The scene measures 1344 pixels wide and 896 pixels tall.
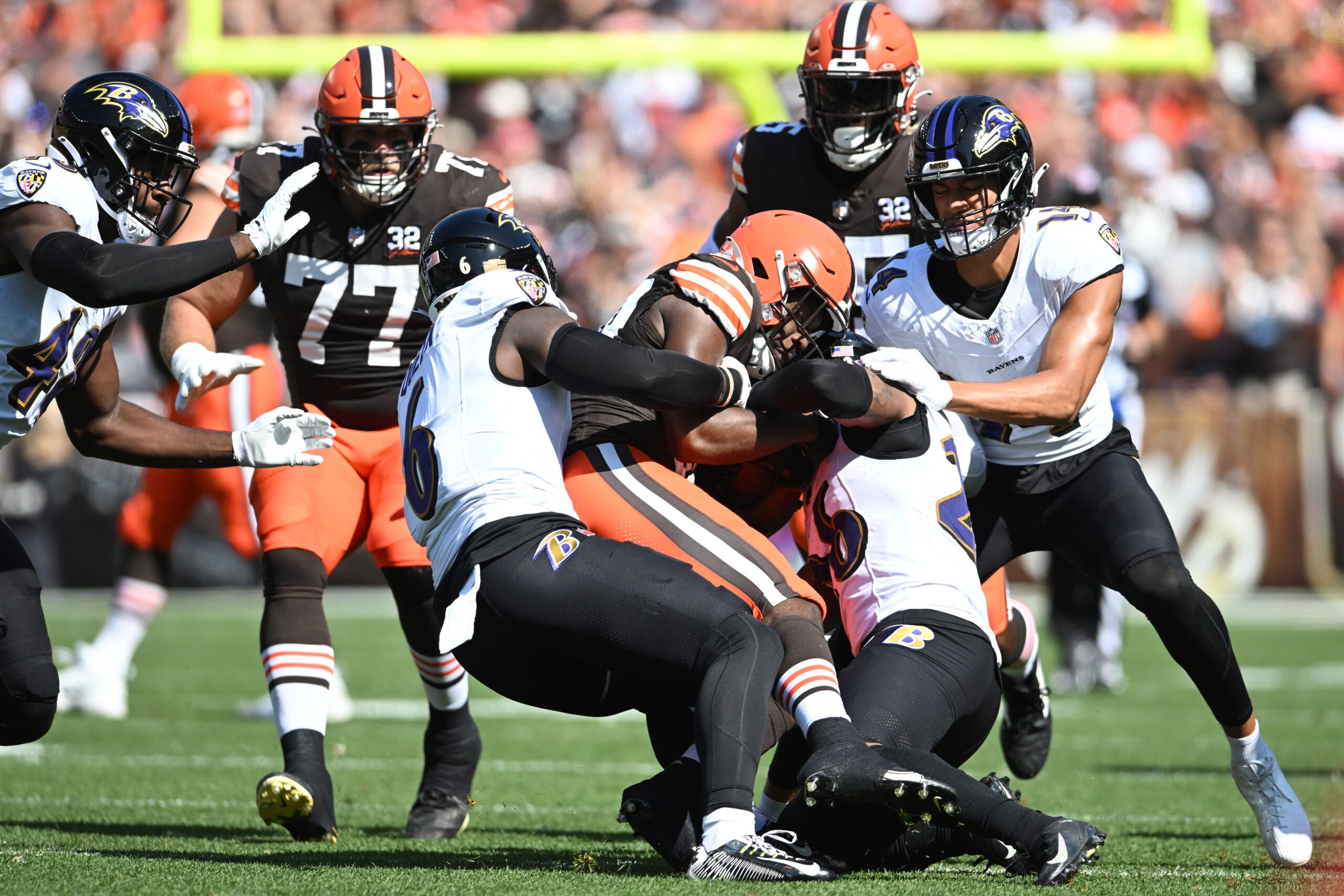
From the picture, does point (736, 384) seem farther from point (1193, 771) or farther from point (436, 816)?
point (1193, 771)

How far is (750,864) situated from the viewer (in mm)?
3318

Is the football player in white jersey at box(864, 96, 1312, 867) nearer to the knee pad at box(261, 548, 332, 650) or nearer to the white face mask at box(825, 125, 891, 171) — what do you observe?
the white face mask at box(825, 125, 891, 171)

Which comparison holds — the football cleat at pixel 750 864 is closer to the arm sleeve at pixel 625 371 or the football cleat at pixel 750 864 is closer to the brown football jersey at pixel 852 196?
the arm sleeve at pixel 625 371

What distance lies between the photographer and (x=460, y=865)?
3.92m

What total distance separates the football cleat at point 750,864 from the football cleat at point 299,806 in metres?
1.18

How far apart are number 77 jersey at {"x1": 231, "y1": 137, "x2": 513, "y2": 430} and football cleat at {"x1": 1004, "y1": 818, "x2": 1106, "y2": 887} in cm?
244

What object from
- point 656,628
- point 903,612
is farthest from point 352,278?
point 903,612

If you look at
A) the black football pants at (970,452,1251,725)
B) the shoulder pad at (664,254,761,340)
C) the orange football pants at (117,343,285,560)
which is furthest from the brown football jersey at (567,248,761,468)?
the orange football pants at (117,343,285,560)

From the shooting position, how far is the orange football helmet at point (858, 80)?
5.06 meters

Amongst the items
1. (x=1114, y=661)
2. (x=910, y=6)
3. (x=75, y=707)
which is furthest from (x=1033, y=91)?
(x=75, y=707)

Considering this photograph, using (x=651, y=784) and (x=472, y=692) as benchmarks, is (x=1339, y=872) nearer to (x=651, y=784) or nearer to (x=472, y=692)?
(x=651, y=784)

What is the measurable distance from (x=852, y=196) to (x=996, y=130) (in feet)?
3.37

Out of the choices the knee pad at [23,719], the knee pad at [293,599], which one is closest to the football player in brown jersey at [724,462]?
the knee pad at [293,599]

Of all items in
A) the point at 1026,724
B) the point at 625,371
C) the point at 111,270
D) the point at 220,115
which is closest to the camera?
the point at 625,371
